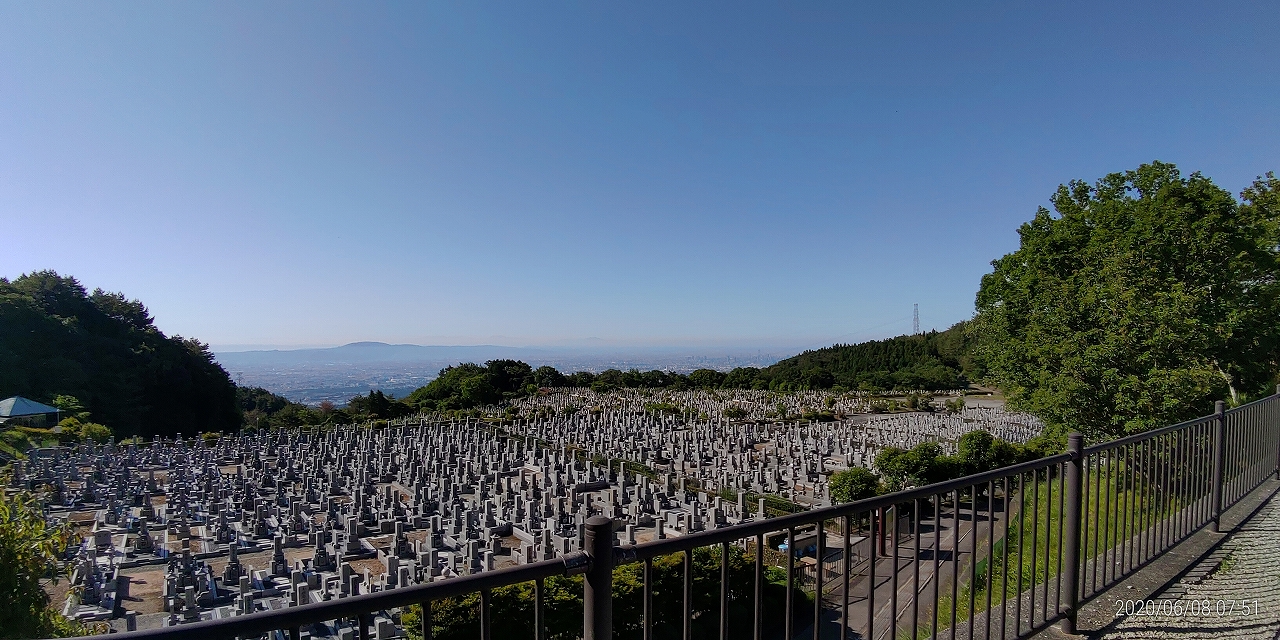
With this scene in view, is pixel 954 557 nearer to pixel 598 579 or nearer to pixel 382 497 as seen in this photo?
pixel 598 579

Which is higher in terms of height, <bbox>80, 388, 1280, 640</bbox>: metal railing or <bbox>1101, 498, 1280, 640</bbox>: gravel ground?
<bbox>80, 388, 1280, 640</bbox>: metal railing

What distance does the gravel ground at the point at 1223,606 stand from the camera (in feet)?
11.0

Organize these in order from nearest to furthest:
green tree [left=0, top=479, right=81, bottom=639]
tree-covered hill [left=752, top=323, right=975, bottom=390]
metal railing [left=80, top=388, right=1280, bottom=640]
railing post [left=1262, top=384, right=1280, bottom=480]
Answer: metal railing [left=80, top=388, right=1280, bottom=640] < green tree [left=0, top=479, right=81, bottom=639] < railing post [left=1262, top=384, right=1280, bottom=480] < tree-covered hill [left=752, top=323, right=975, bottom=390]

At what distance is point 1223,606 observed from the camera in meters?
3.64

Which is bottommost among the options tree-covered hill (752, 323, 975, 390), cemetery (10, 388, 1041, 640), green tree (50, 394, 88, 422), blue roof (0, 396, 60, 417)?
cemetery (10, 388, 1041, 640)

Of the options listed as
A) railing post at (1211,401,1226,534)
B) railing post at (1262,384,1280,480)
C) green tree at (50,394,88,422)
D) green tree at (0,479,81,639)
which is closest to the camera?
green tree at (0,479,81,639)

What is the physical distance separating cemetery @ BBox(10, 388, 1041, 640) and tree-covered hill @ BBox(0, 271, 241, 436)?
1444 centimetres

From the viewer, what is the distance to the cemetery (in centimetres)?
978

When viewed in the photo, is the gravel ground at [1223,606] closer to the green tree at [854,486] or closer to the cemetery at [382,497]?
the cemetery at [382,497]

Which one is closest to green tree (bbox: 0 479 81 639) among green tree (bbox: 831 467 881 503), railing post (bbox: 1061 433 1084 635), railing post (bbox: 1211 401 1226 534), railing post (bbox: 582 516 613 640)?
railing post (bbox: 582 516 613 640)

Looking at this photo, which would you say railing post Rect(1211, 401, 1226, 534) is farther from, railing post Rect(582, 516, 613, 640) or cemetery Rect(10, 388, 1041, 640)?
railing post Rect(582, 516, 613, 640)

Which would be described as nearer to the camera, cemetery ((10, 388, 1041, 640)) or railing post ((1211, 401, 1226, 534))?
railing post ((1211, 401, 1226, 534))

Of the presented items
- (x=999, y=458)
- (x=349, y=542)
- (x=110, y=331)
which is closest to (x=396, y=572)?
(x=349, y=542)

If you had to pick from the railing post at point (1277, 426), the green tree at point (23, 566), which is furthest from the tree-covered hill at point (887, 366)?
the green tree at point (23, 566)
